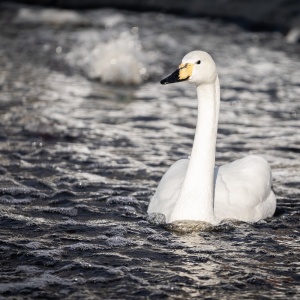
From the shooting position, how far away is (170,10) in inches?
965

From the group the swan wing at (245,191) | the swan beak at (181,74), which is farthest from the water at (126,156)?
the swan beak at (181,74)

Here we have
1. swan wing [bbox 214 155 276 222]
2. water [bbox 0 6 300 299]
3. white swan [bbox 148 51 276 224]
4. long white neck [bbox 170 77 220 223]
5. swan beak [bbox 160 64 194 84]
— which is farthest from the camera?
swan wing [bbox 214 155 276 222]

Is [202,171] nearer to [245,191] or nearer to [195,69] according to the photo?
[245,191]

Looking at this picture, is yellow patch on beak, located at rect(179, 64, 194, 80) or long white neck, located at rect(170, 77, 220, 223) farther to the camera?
long white neck, located at rect(170, 77, 220, 223)

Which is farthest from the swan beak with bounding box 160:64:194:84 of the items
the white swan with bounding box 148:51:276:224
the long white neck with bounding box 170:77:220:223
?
the long white neck with bounding box 170:77:220:223

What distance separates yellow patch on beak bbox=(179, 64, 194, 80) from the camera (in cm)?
846

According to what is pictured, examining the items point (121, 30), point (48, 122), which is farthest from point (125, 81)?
point (121, 30)

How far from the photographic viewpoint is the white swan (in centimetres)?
856

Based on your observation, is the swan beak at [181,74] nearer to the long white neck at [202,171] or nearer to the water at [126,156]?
the long white neck at [202,171]

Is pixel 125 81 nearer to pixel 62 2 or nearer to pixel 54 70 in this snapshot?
pixel 54 70

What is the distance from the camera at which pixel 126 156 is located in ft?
38.0

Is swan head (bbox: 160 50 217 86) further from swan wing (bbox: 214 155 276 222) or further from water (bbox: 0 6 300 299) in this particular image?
water (bbox: 0 6 300 299)

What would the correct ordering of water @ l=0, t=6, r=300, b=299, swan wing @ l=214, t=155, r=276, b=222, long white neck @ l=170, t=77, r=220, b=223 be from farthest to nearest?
swan wing @ l=214, t=155, r=276, b=222, long white neck @ l=170, t=77, r=220, b=223, water @ l=0, t=6, r=300, b=299

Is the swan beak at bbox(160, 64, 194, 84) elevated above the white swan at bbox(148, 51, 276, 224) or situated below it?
above
